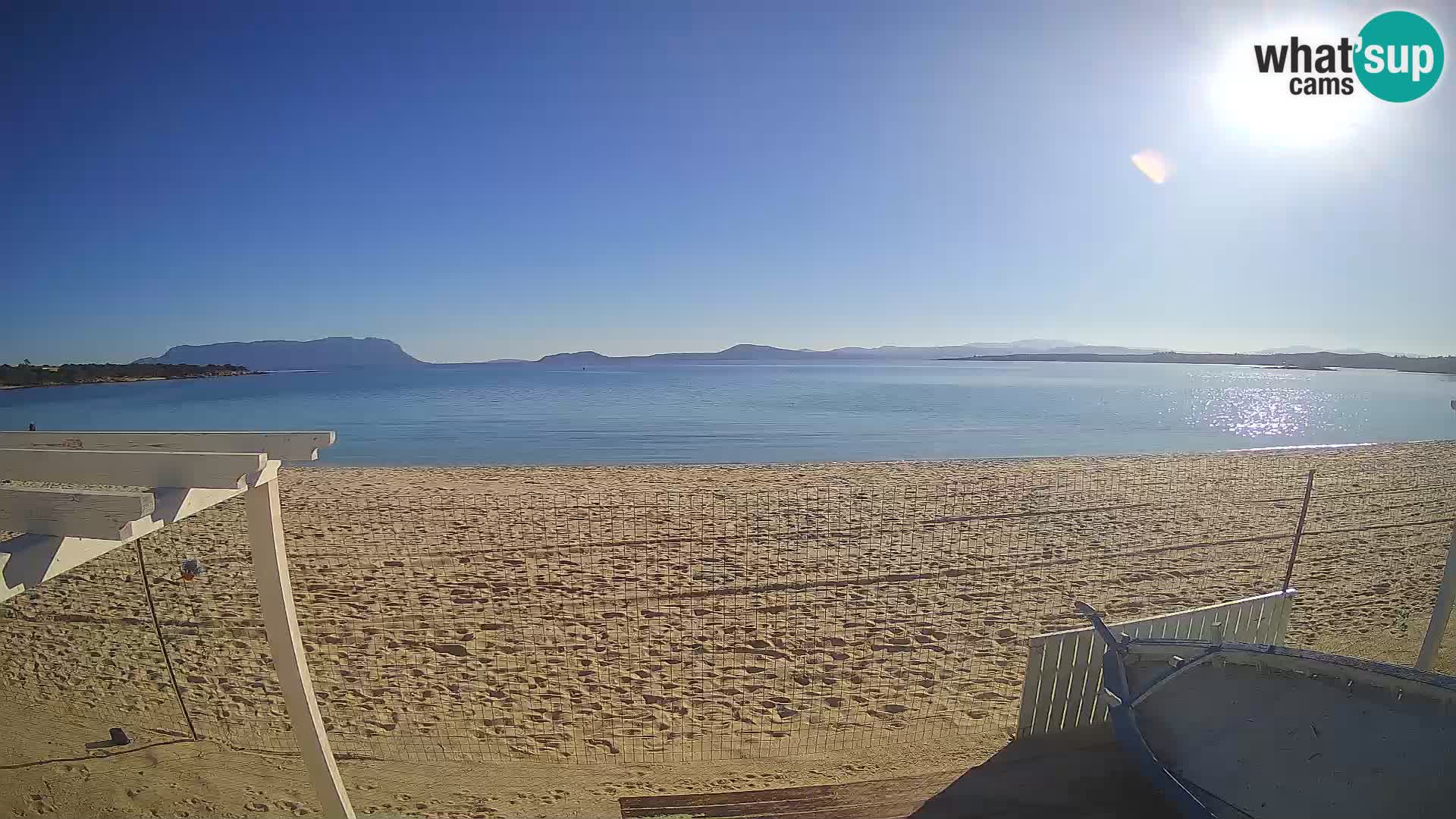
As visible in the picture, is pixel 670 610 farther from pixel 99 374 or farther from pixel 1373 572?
pixel 99 374

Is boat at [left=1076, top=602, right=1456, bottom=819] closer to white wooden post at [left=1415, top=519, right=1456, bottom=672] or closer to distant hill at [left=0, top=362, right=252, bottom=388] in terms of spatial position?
white wooden post at [left=1415, top=519, right=1456, bottom=672]

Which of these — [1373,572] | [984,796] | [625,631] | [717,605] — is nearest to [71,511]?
[984,796]

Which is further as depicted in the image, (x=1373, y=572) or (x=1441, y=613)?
(x=1373, y=572)

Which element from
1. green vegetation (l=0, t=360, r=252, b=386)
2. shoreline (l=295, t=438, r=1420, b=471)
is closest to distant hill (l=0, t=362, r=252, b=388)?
green vegetation (l=0, t=360, r=252, b=386)

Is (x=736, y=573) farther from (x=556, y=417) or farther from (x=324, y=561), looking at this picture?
(x=556, y=417)

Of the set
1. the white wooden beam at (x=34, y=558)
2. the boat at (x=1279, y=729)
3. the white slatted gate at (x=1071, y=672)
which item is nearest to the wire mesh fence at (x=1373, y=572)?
the boat at (x=1279, y=729)

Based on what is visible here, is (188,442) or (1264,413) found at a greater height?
(188,442)

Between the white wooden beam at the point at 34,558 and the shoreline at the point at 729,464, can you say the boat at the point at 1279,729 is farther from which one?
the shoreline at the point at 729,464

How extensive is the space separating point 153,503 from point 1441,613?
21.6 ft

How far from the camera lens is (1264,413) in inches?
1769

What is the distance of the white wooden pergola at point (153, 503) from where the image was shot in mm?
1599

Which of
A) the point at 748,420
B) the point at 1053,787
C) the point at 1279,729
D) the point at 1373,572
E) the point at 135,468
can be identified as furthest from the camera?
the point at 748,420

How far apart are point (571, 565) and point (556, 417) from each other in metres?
29.8

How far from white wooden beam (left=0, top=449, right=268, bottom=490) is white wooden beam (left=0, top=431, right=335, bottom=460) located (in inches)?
14.9
